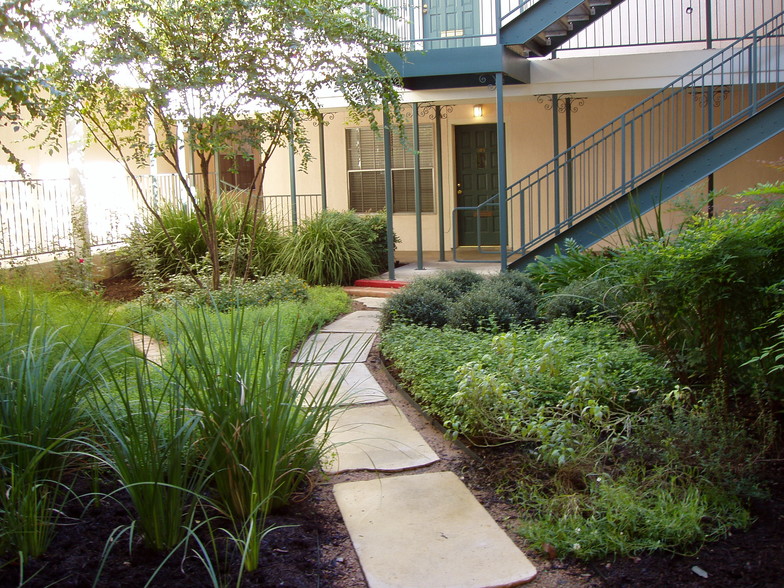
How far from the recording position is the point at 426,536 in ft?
11.6

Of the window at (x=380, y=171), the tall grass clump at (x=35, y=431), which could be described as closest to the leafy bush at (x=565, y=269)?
the tall grass clump at (x=35, y=431)

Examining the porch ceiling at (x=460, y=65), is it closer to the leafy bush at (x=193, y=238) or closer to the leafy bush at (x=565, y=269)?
the leafy bush at (x=565, y=269)

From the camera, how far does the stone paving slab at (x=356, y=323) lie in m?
8.08

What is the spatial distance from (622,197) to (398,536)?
698 cm

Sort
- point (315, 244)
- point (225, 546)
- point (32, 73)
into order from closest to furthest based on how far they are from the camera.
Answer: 1. point (225, 546)
2. point (32, 73)
3. point (315, 244)

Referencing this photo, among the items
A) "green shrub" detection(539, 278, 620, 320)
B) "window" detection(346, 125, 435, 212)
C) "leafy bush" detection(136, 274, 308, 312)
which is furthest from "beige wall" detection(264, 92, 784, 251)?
"green shrub" detection(539, 278, 620, 320)

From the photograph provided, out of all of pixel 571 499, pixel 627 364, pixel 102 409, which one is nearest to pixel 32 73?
pixel 102 409

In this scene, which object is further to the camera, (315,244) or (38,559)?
(315,244)

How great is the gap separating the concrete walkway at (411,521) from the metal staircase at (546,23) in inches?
256

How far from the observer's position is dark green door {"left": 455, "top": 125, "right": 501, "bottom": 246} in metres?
14.3

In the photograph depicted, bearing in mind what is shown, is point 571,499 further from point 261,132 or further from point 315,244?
point 315,244

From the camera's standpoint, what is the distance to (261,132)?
888 centimetres

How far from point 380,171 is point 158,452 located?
40.2 feet

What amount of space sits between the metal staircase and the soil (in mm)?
7456
